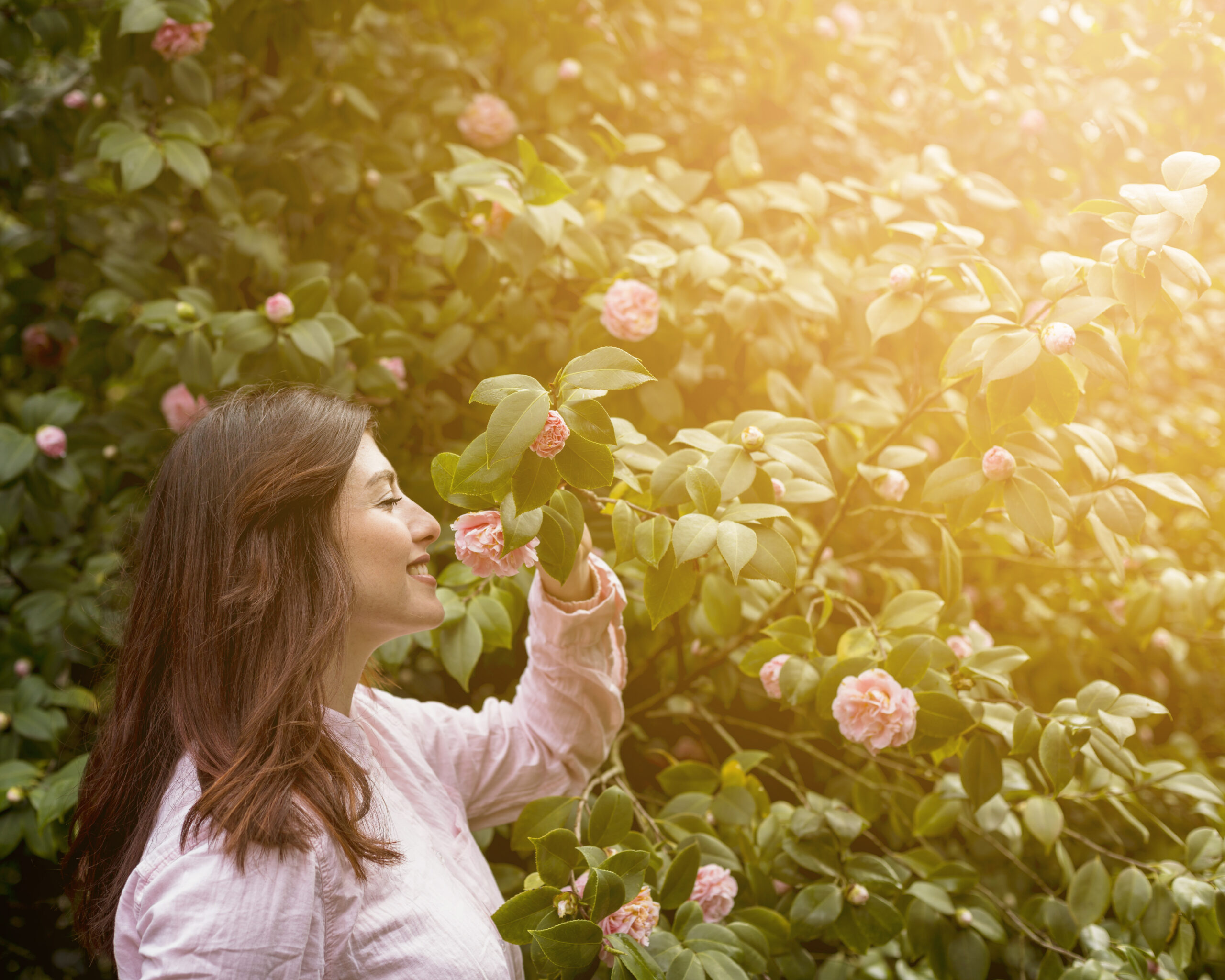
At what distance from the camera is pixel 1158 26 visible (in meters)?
1.74

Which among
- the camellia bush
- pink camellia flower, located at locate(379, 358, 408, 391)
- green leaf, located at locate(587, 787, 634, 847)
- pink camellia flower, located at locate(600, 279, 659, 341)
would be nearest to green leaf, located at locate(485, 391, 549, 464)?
the camellia bush

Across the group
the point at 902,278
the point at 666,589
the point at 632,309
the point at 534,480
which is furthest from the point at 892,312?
the point at 534,480

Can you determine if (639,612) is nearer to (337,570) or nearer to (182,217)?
(337,570)

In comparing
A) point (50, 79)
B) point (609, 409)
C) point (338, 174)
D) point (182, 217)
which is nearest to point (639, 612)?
point (609, 409)

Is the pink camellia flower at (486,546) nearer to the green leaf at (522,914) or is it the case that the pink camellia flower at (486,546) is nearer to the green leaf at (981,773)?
the green leaf at (522,914)

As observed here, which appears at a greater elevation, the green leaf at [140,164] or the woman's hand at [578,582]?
the green leaf at [140,164]

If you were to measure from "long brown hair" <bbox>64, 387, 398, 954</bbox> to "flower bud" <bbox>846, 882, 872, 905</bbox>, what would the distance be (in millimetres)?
688

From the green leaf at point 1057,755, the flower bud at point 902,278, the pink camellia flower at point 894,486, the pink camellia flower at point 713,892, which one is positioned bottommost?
the pink camellia flower at point 713,892

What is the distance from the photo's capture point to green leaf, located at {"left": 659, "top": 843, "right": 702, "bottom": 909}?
106cm

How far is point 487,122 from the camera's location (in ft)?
5.67

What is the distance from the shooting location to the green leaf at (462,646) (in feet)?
3.81

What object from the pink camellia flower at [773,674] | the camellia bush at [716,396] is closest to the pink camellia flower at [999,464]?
the camellia bush at [716,396]

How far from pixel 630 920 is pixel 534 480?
0.48m

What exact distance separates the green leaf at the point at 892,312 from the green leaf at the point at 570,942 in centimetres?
77
